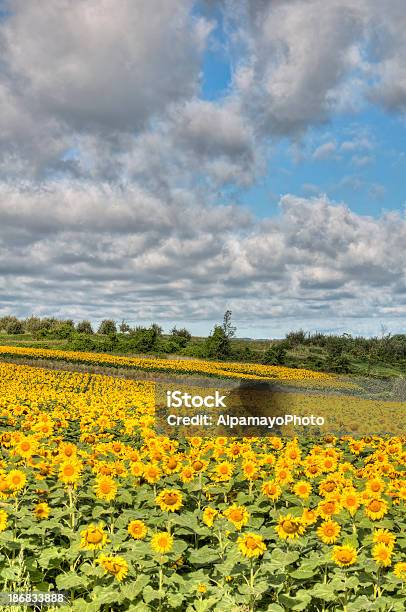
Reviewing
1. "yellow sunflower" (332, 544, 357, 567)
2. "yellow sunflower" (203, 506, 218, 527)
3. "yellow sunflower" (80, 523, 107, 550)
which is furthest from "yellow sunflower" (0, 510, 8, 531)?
"yellow sunflower" (332, 544, 357, 567)

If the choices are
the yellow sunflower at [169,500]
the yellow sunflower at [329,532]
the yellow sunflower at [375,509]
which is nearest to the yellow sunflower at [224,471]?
the yellow sunflower at [169,500]

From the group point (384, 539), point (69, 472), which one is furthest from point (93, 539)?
point (384, 539)

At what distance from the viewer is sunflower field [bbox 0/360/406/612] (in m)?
4.59

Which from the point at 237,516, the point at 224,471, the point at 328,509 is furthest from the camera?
the point at 224,471

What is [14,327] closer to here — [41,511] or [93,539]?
[41,511]

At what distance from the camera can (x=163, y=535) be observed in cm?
473

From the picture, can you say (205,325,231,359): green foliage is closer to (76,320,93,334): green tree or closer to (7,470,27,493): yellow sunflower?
(76,320,93,334): green tree

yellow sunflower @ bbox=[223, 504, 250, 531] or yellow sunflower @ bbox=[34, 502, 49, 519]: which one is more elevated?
yellow sunflower @ bbox=[223, 504, 250, 531]

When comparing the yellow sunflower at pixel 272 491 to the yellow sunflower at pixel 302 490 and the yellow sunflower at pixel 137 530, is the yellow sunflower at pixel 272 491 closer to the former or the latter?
the yellow sunflower at pixel 302 490

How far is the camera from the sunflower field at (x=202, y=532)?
459 cm

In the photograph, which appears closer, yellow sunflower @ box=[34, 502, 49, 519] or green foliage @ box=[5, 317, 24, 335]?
yellow sunflower @ box=[34, 502, 49, 519]

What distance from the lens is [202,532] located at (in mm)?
5328

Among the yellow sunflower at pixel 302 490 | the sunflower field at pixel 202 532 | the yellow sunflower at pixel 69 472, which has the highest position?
the yellow sunflower at pixel 69 472

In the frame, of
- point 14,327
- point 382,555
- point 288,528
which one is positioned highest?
point 14,327
